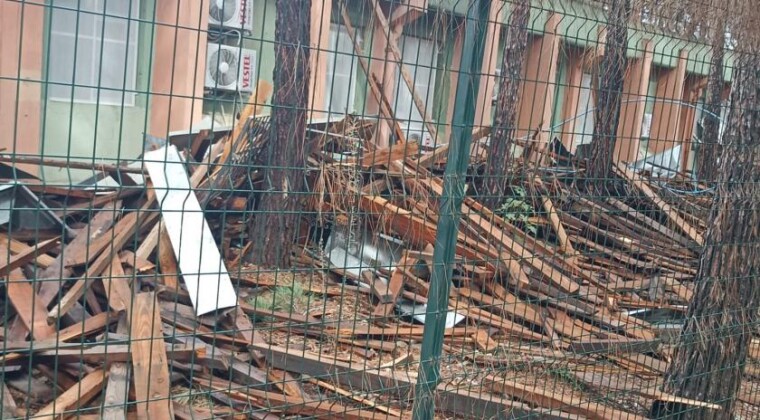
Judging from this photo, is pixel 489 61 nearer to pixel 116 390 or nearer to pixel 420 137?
pixel 420 137

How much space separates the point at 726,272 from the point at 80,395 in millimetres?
4241

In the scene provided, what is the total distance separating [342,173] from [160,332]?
2.61 m

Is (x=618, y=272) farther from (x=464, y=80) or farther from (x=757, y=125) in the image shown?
(x=464, y=80)

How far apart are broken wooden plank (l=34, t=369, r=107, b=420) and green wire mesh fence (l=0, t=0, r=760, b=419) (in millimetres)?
17

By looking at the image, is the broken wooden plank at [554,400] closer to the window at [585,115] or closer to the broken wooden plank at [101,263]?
the window at [585,115]

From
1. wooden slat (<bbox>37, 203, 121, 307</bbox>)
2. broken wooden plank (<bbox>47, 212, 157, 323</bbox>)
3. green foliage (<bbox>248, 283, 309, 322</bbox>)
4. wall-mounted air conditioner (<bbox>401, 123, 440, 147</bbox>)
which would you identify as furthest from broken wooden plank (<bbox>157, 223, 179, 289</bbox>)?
wall-mounted air conditioner (<bbox>401, 123, 440, 147</bbox>)

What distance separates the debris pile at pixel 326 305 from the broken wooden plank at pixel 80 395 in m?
0.01

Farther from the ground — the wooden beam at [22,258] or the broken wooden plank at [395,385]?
the wooden beam at [22,258]

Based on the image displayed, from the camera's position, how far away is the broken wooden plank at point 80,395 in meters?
3.70

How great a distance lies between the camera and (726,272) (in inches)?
186

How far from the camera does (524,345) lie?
580 cm

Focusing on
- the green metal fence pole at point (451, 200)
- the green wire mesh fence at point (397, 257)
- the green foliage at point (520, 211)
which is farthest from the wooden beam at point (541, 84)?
the green foliage at point (520, 211)

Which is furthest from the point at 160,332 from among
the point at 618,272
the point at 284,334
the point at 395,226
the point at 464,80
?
the point at 618,272

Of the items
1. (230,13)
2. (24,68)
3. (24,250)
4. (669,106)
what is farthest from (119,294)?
(669,106)
